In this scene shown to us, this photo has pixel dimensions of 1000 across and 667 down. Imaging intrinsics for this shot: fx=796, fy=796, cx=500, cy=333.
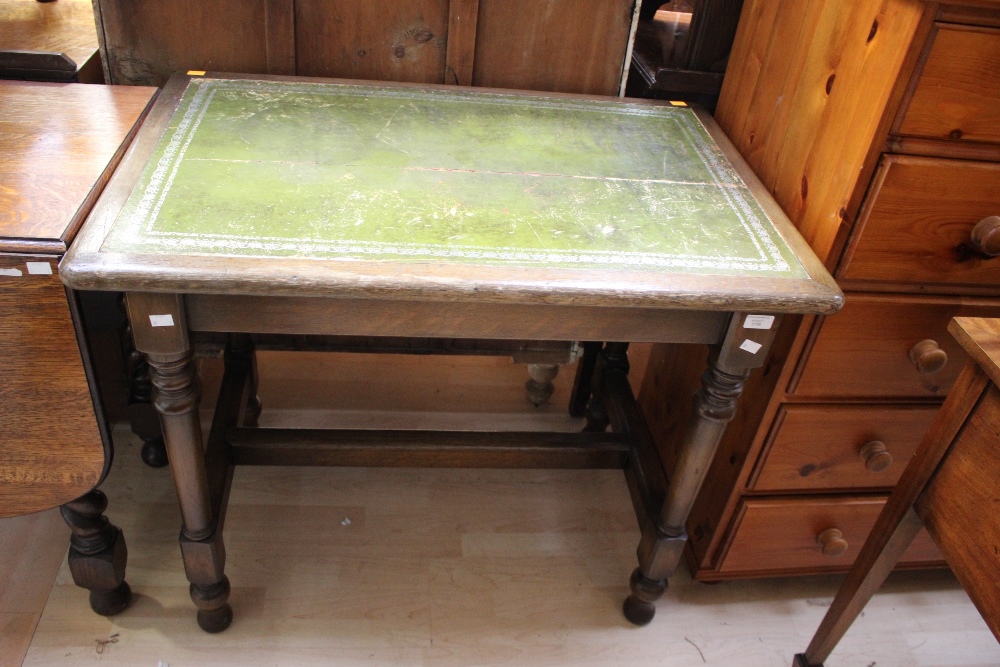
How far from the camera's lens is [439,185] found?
1220mm

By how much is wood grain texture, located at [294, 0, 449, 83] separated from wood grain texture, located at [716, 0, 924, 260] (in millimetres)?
587

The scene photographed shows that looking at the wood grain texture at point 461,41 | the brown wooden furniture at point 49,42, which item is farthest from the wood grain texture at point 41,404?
the wood grain texture at point 461,41

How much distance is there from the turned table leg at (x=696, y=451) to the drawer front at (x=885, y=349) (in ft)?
0.54

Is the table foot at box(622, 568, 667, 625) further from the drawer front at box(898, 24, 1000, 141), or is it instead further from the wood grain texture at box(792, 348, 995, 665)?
the drawer front at box(898, 24, 1000, 141)

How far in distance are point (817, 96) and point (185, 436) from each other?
1.11 meters

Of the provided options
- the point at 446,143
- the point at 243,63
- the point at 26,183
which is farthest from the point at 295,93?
the point at 26,183

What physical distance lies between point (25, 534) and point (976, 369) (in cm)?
174

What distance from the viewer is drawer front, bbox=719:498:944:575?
5.04 feet

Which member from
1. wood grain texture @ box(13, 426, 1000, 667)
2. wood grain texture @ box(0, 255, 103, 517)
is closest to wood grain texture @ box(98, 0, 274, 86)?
wood grain texture @ box(0, 255, 103, 517)

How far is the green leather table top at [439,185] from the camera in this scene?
3.53ft

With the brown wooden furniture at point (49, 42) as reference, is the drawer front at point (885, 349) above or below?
below

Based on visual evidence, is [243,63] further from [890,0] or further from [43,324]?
[890,0]

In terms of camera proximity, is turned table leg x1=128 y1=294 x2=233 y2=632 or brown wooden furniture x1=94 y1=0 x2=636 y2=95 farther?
brown wooden furniture x1=94 y1=0 x2=636 y2=95

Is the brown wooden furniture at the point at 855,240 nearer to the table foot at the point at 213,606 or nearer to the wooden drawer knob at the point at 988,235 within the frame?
the wooden drawer knob at the point at 988,235
